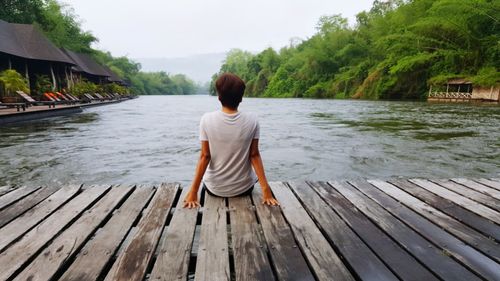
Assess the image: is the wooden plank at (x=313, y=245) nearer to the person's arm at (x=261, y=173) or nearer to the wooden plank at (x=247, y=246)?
the person's arm at (x=261, y=173)

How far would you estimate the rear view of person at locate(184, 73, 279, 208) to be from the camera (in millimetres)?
2467

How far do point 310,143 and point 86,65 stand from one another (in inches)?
1481

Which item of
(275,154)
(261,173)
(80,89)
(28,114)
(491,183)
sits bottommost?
(275,154)

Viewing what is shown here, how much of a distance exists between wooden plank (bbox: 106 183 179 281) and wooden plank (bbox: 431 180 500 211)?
8.61 feet

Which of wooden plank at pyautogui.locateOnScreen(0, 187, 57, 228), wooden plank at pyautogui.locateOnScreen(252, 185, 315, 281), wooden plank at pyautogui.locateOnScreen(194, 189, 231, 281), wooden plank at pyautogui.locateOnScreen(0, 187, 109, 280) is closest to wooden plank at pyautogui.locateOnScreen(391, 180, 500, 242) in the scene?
wooden plank at pyautogui.locateOnScreen(252, 185, 315, 281)

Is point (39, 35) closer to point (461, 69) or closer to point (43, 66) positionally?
point (43, 66)

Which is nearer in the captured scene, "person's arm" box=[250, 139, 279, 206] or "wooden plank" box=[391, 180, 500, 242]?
"wooden plank" box=[391, 180, 500, 242]

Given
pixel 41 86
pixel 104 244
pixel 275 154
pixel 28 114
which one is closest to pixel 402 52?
pixel 41 86

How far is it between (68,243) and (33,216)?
26.7 inches

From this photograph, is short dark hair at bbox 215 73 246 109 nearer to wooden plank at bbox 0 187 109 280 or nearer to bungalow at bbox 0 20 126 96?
wooden plank at bbox 0 187 109 280

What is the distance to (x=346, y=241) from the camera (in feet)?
6.75

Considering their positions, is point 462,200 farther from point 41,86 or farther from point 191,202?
point 41,86

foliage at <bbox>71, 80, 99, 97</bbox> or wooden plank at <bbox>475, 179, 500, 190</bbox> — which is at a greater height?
foliage at <bbox>71, 80, 99, 97</bbox>

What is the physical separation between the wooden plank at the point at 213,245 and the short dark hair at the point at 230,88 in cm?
80
